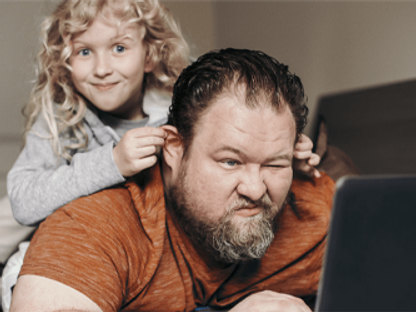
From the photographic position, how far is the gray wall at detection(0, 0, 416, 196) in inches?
82.4

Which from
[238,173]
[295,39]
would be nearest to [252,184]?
[238,173]

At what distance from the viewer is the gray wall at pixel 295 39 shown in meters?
2.09

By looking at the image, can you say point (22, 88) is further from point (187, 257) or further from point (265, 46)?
point (187, 257)

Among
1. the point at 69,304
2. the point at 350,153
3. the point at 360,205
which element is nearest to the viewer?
the point at 360,205

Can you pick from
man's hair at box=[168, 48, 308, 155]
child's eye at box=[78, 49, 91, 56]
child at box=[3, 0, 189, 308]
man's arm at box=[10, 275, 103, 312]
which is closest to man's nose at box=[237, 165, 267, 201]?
man's hair at box=[168, 48, 308, 155]

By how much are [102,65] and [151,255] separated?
64cm

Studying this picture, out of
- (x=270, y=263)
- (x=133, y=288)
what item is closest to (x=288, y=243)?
(x=270, y=263)

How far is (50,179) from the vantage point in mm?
1195

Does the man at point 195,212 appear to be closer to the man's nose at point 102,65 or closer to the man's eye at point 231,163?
the man's eye at point 231,163

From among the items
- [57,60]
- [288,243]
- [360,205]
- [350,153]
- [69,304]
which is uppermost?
[360,205]

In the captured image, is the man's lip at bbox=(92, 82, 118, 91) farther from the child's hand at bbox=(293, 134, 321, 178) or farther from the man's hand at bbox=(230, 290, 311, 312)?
the man's hand at bbox=(230, 290, 311, 312)

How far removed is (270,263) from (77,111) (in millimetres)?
838

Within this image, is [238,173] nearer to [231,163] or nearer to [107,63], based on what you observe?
[231,163]

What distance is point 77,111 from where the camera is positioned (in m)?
1.46
